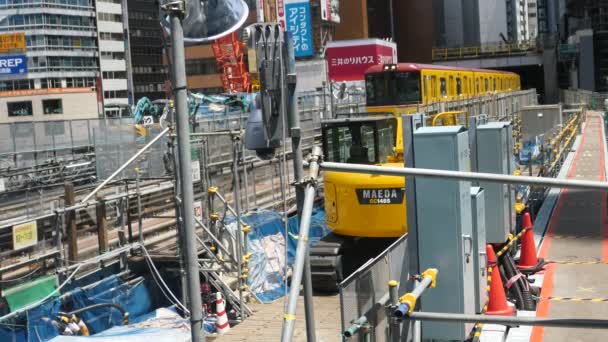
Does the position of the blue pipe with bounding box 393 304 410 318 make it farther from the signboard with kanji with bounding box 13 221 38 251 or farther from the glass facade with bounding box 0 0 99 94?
the glass facade with bounding box 0 0 99 94

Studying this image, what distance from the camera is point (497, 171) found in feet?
37.5

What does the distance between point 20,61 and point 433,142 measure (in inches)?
2691

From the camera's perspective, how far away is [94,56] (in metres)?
89.2

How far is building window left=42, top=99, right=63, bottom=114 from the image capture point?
75625 millimetres

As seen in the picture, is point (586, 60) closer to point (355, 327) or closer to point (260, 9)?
point (260, 9)

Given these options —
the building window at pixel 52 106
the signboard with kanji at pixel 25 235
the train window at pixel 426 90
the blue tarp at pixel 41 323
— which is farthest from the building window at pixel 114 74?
the blue tarp at pixel 41 323

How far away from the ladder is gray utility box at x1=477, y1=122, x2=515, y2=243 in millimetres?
58595

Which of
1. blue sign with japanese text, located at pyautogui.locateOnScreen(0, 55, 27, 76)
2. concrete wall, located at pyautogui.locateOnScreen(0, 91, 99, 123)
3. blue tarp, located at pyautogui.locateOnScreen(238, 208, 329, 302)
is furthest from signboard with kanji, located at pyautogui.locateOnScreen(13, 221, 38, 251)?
Result: concrete wall, located at pyautogui.locateOnScreen(0, 91, 99, 123)

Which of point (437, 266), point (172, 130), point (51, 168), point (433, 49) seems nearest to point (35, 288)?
point (172, 130)

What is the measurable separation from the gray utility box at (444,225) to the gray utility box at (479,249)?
0.43 meters

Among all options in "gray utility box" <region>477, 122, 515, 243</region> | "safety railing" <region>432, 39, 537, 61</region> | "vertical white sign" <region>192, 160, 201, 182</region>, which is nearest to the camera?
"gray utility box" <region>477, 122, 515, 243</region>

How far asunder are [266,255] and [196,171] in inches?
80.4

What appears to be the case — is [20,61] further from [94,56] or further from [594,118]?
[594,118]

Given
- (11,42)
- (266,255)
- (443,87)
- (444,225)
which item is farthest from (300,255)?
(11,42)
